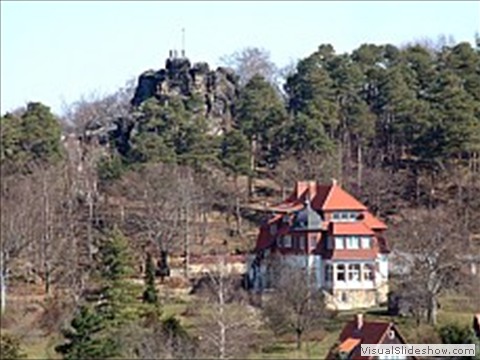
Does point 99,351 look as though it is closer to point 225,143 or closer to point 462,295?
point 462,295

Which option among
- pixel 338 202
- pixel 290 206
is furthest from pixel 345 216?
pixel 290 206

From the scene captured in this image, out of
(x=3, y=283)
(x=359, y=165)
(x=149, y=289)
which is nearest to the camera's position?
(x=3, y=283)

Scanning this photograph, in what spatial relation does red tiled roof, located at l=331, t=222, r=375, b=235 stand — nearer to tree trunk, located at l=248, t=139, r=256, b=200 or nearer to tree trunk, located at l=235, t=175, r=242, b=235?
tree trunk, located at l=235, t=175, r=242, b=235

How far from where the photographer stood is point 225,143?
20625 mm

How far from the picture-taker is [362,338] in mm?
11508

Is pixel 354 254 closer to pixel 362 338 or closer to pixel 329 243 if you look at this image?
pixel 329 243

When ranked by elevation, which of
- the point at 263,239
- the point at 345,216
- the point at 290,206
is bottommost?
the point at 263,239

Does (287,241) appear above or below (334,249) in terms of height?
above

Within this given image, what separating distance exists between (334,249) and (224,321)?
168 inches

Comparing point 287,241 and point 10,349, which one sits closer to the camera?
point 10,349

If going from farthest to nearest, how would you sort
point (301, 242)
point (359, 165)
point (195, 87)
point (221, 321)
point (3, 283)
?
point (195, 87)
point (359, 165)
point (301, 242)
point (3, 283)
point (221, 321)

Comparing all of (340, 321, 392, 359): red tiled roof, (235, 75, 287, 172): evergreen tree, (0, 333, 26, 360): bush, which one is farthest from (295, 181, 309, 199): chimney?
(0, 333, 26, 360): bush

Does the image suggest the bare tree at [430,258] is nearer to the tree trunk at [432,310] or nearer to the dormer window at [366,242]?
the tree trunk at [432,310]

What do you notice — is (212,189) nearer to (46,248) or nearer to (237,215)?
(237,215)
